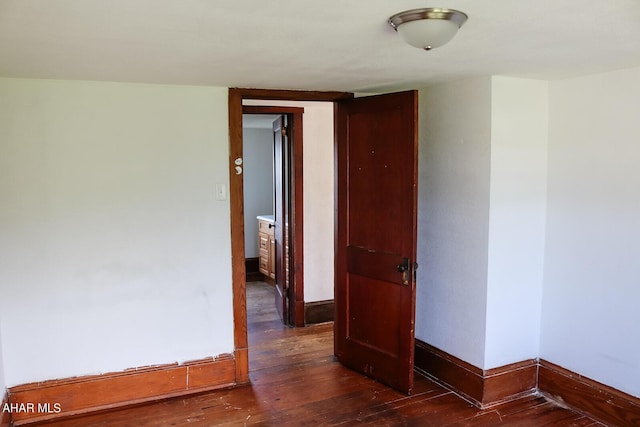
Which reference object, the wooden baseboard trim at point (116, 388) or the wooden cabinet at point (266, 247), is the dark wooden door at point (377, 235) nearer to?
the wooden baseboard trim at point (116, 388)

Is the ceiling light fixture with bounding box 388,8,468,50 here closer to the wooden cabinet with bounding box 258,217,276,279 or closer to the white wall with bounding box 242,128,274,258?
the wooden cabinet with bounding box 258,217,276,279

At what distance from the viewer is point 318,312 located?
444 cm

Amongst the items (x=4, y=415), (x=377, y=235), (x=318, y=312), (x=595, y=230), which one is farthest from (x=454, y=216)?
(x=4, y=415)

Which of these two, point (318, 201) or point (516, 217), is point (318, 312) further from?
point (516, 217)

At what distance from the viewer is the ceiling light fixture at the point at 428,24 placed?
1517 millimetres

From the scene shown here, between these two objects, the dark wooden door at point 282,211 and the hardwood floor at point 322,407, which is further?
the dark wooden door at point 282,211

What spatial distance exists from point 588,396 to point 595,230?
3.24 ft

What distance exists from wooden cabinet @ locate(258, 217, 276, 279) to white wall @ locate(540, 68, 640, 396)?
3.42 meters

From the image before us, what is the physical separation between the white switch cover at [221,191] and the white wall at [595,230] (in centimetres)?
210

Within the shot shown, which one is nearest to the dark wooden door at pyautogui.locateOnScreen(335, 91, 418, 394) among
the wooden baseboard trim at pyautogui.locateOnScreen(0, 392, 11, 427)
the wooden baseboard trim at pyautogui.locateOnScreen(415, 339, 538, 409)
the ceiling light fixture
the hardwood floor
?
the hardwood floor

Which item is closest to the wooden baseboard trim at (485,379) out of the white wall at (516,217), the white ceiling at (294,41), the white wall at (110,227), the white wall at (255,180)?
the white wall at (516,217)

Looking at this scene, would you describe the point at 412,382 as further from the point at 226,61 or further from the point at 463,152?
the point at 226,61

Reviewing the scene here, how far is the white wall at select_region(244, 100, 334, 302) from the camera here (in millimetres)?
4309

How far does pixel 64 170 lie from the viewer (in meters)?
2.72
